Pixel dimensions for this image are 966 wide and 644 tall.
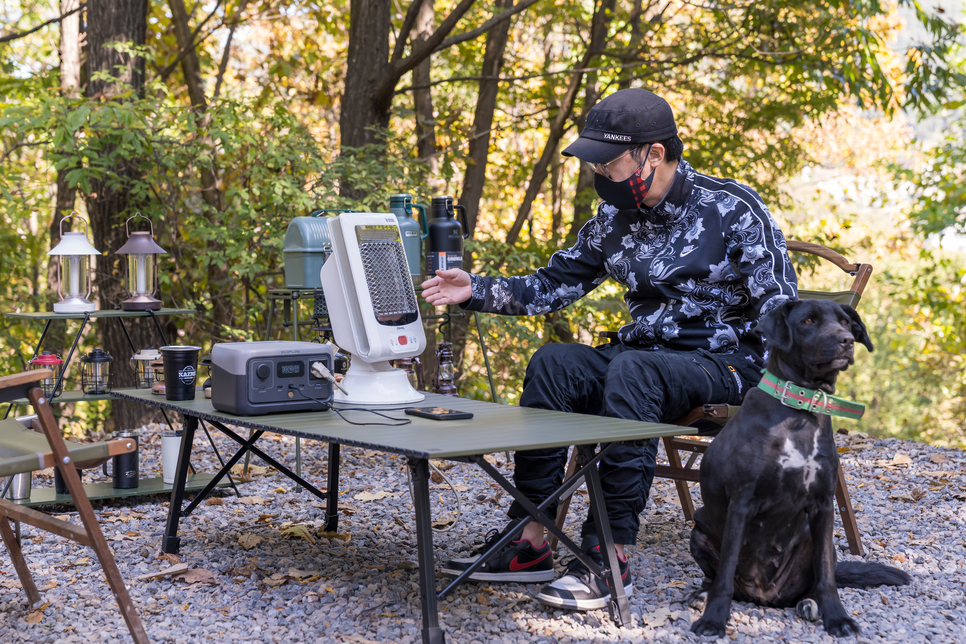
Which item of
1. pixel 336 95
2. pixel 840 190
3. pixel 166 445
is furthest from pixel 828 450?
pixel 840 190

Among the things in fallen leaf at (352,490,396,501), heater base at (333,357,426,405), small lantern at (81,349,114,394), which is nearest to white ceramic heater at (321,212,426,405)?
heater base at (333,357,426,405)

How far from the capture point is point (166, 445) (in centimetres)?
361

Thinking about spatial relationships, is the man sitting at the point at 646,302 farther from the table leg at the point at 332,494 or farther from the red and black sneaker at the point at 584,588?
the table leg at the point at 332,494

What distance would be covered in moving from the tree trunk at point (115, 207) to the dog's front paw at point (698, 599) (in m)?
4.23

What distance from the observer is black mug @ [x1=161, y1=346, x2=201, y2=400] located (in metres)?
2.72

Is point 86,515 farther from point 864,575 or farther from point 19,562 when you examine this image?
point 864,575

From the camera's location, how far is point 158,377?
3.23 meters

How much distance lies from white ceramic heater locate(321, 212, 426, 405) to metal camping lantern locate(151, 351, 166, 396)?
0.71 metres

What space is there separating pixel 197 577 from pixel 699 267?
1773 millimetres

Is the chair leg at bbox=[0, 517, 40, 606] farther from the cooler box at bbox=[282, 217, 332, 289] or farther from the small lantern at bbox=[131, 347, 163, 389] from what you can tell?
the cooler box at bbox=[282, 217, 332, 289]

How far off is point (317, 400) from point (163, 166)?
3339mm

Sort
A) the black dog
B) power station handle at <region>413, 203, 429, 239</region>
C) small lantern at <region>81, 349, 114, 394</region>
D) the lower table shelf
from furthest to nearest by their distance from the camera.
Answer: power station handle at <region>413, 203, 429, 239</region>, small lantern at <region>81, 349, 114, 394</region>, the lower table shelf, the black dog

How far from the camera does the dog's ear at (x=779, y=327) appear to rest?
2.09 metres

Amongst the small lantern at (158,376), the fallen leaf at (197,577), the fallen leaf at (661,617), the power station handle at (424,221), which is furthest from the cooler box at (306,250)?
the fallen leaf at (661,617)
